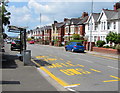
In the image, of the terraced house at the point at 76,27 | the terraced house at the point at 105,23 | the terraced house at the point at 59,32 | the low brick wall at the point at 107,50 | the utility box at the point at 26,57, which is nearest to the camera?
the utility box at the point at 26,57

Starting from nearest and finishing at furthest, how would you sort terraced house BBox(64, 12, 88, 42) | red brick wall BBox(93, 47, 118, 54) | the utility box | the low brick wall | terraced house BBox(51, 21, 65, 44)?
the utility box < the low brick wall < red brick wall BBox(93, 47, 118, 54) < terraced house BBox(64, 12, 88, 42) < terraced house BBox(51, 21, 65, 44)

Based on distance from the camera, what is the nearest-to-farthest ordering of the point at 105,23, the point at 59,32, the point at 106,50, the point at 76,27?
1. the point at 106,50
2. the point at 105,23
3. the point at 76,27
4. the point at 59,32

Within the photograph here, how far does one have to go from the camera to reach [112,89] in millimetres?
7094

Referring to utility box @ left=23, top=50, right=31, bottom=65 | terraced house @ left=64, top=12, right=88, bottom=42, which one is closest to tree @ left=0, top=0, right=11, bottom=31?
utility box @ left=23, top=50, right=31, bottom=65

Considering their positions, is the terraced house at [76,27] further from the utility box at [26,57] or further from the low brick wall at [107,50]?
the utility box at [26,57]

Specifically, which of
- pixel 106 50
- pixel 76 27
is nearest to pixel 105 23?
pixel 106 50

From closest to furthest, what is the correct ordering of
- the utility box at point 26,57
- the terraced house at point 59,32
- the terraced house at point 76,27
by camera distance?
1. the utility box at point 26,57
2. the terraced house at point 76,27
3. the terraced house at point 59,32

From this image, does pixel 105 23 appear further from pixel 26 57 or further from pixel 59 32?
pixel 59 32

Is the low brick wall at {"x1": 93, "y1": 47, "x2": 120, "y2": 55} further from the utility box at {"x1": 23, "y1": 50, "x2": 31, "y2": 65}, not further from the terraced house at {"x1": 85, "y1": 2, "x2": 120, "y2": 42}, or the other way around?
the utility box at {"x1": 23, "y1": 50, "x2": 31, "y2": 65}

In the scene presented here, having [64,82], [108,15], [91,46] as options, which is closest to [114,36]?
[91,46]

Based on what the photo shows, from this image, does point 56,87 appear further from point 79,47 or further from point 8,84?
point 79,47

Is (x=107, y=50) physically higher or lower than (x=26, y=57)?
lower

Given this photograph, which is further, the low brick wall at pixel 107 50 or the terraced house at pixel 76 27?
the terraced house at pixel 76 27

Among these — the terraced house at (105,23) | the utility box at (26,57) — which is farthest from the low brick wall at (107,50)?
the utility box at (26,57)
